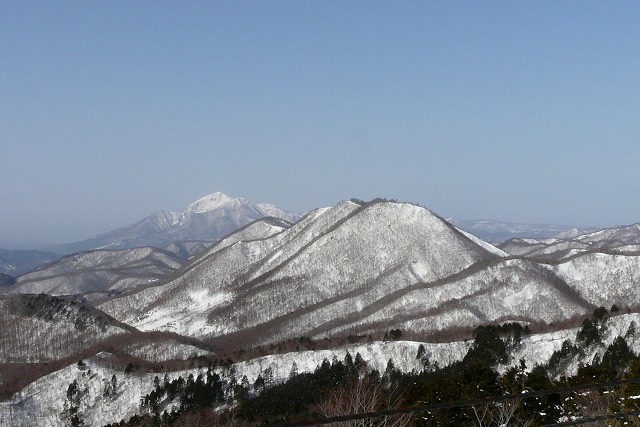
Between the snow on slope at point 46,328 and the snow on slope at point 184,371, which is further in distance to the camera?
the snow on slope at point 46,328

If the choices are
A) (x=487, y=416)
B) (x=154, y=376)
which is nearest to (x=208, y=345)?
(x=154, y=376)

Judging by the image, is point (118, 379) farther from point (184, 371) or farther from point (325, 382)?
point (325, 382)

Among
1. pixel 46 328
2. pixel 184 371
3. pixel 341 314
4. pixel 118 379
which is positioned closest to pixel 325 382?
pixel 184 371

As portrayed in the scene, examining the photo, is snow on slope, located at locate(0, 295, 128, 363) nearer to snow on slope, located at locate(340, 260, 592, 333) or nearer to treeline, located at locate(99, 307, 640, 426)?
snow on slope, located at locate(340, 260, 592, 333)

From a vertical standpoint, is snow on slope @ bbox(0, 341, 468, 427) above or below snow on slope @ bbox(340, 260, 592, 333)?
above

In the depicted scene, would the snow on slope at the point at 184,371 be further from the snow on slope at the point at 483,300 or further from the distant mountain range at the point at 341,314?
the snow on slope at the point at 483,300

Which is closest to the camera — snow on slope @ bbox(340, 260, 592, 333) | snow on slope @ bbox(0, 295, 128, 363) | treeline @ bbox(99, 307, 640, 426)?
treeline @ bbox(99, 307, 640, 426)

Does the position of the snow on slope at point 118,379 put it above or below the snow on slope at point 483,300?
above

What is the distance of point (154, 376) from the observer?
9931 centimetres

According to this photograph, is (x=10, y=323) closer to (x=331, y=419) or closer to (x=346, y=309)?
(x=346, y=309)

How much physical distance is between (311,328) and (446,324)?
36995mm

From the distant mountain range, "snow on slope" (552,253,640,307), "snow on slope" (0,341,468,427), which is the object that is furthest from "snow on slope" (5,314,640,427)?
"snow on slope" (552,253,640,307)

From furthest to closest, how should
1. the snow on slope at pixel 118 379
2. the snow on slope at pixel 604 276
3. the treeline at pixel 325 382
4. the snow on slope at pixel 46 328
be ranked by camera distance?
the snow on slope at pixel 604 276 → the snow on slope at pixel 46 328 → the snow on slope at pixel 118 379 → the treeline at pixel 325 382

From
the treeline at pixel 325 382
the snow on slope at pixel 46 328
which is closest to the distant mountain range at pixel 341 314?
the snow on slope at pixel 46 328
